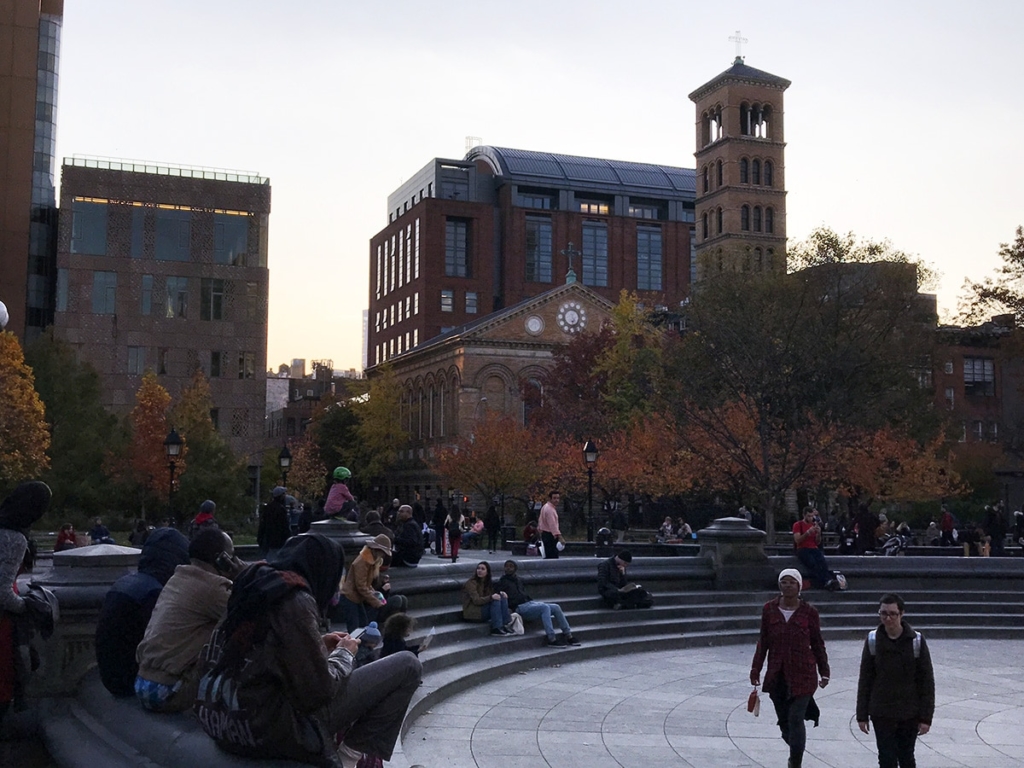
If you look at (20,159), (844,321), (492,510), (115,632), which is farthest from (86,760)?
(20,159)

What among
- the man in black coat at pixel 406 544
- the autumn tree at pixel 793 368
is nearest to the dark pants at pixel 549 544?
the man in black coat at pixel 406 544

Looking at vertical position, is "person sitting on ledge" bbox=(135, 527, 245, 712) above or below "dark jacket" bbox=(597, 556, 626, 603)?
above

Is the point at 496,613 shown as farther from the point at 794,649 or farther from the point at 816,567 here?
the point at 816,567

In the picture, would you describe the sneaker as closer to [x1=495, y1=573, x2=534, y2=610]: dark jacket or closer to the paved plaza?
the paved plaza

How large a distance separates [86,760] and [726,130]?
83580mm

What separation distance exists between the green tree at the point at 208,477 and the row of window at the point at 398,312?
54480 millimetres

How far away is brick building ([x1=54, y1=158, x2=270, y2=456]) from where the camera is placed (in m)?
67.1

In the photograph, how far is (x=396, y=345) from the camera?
11325cm

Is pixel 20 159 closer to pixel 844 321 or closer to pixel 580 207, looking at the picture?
pixel 844 321

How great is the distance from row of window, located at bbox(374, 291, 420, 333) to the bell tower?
102ft

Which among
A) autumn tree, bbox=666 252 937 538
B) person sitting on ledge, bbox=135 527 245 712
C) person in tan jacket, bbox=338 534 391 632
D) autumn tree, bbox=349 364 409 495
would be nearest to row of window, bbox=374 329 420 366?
autumn tree, bbox=349 364 409 495

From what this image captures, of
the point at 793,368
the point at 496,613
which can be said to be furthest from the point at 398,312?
the point at 496,613

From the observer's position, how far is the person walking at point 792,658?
8773 millimetres

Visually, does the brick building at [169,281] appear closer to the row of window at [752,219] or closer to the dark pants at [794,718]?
the row of window at [752,219]
